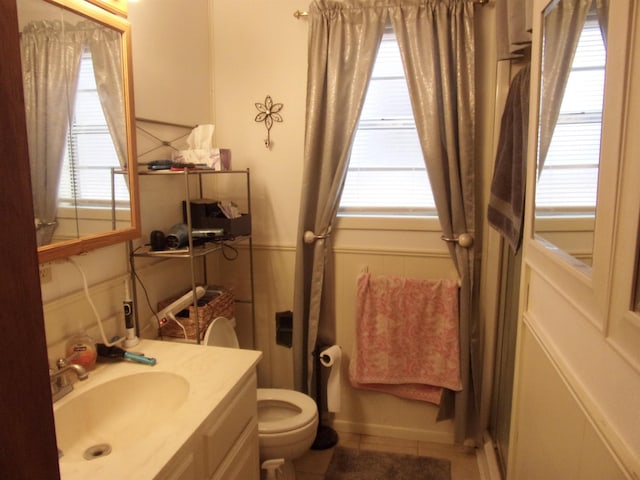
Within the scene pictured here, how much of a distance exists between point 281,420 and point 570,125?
5.43 ft

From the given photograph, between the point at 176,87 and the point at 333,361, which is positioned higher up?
the point at 176,87

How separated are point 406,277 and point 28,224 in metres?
1.99

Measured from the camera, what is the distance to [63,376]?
1.31 metres

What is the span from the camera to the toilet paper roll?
228cm

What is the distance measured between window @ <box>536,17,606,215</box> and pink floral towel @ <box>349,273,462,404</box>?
109 cm

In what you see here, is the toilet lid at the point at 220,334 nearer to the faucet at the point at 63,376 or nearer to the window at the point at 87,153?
the faucet at the point at 63,376

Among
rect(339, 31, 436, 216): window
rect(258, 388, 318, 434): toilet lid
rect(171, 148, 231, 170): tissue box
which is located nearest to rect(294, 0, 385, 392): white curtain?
rect(339, 31, 436, 216): window

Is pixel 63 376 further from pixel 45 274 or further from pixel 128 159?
pixel 128 159

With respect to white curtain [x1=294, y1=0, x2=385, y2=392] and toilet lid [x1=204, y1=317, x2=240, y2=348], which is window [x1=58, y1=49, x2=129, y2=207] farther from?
white curtain [x1=294, y1=0, x2=385, y2=392]

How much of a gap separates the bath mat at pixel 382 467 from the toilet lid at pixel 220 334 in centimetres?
82

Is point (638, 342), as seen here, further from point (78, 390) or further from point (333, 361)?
point (333, 361)

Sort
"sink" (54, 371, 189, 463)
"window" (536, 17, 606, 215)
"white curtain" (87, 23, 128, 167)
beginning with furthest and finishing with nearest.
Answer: "white curtain" (87, 23, 128, 167), "sink" (54, 371, 189, 463), "window" (536, 17, 606, 215)

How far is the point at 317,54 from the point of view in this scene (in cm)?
215

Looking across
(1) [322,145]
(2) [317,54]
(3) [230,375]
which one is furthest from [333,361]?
(2) [317,54]
